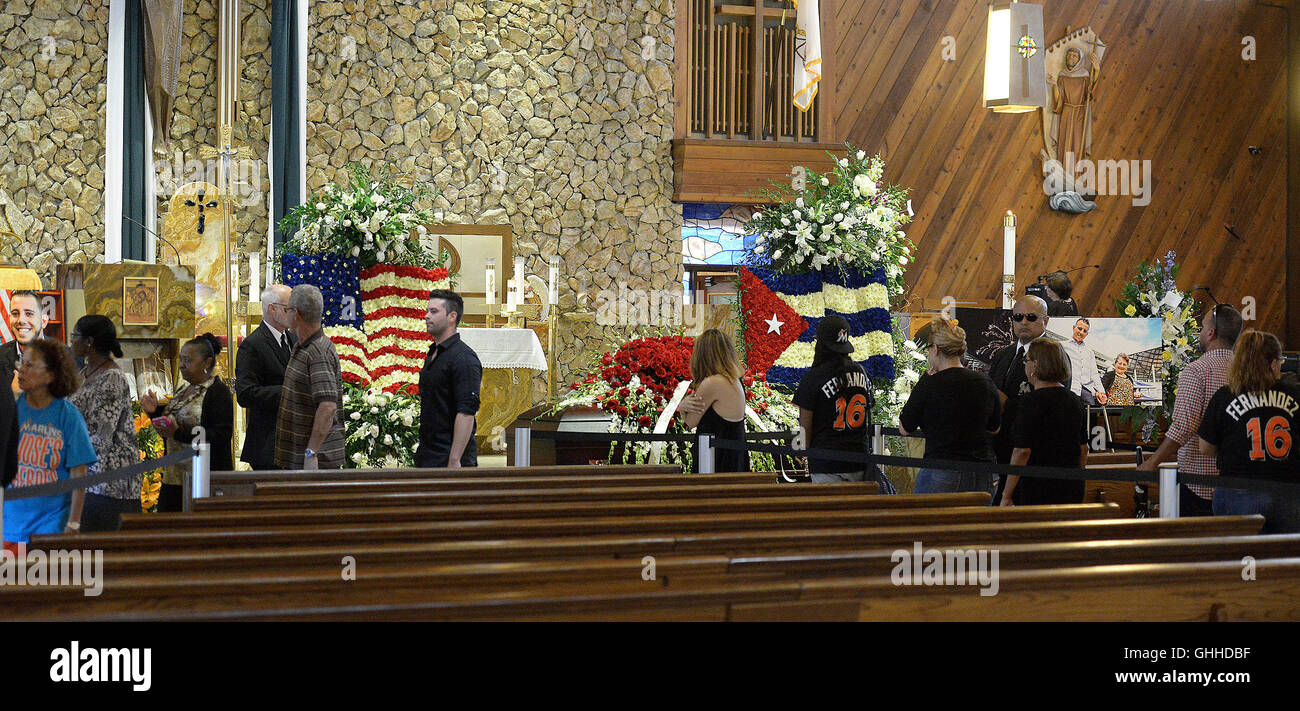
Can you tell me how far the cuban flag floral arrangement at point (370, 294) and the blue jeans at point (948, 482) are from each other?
9.42 ft

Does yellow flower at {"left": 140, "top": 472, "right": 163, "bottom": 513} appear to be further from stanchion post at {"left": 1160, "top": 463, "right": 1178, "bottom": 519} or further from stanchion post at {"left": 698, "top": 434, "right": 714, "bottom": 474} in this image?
stanchion post at {"left": 1160, "top": 463, "right": 1178, "bottom": 519}

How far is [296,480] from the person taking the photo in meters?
3.12

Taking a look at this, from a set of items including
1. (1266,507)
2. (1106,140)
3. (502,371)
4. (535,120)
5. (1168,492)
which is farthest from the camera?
(1106,140)

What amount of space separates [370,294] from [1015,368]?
3.36m

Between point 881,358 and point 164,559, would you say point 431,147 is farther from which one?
point 164,559

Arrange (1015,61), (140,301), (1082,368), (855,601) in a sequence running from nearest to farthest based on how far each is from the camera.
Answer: (855,601)
(140,301)
(1082,368)
(1015,61)

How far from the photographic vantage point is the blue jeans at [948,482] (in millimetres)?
4121

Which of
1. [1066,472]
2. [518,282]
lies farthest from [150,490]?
[1066,472]

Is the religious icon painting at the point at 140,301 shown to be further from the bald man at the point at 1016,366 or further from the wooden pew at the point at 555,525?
the bald man at the point at 1016,366

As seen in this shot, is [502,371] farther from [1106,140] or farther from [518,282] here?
[1106,140]

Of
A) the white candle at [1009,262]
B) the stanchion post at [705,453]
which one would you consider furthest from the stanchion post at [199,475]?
the white candle at [1009,262]

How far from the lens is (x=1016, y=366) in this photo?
464 cm

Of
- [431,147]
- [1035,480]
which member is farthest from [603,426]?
[431,147]
